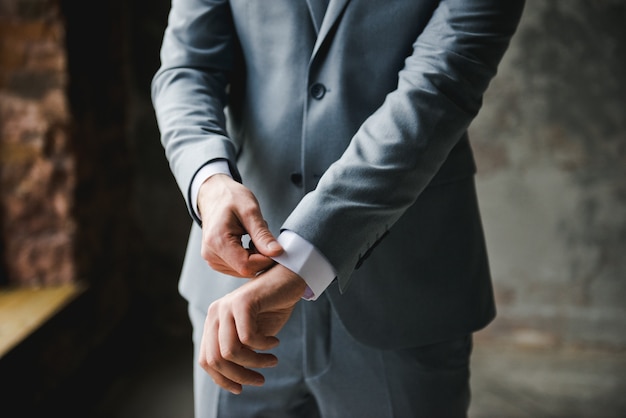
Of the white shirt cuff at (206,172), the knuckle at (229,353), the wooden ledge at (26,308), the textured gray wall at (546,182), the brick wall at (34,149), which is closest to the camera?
the knuckle at (229,353)

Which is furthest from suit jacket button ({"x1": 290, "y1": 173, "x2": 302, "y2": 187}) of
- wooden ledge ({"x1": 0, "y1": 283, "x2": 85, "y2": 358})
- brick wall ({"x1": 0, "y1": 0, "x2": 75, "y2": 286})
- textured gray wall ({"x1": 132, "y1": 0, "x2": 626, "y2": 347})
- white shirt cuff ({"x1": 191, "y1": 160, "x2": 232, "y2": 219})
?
textured gray wall ({"x1": 132, "y1": 0, "x2": 626, "y2": 347})

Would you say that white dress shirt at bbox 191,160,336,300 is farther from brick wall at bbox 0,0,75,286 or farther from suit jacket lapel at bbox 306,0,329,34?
brick wall at bbox 0,0,75,286

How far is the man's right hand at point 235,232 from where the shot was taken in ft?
2.43

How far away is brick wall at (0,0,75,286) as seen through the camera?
1.87 meters

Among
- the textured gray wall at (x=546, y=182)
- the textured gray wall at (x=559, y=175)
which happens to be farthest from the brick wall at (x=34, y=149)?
the textured gray wall at (x=559, y=175)

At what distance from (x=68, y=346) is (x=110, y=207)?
0.65 meters

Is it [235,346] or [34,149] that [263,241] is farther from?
[34,149]

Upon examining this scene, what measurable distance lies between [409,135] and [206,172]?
29 centimetres

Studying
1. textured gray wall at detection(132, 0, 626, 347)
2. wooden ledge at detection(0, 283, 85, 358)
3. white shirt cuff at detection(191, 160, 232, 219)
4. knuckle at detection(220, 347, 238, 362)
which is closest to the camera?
knuckle at detection(220, 347, 238, 362)

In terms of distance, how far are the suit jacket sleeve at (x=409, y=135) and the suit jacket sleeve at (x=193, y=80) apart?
0.20 metres

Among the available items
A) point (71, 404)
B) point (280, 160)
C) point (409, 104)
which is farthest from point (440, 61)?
point (71, 404)

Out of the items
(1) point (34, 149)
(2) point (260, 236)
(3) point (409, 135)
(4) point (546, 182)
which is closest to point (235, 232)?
(2) point (260, 236)

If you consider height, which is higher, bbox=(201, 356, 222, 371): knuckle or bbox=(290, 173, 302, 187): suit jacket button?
bbox=(290, 173, 302, 187): suit jacket button

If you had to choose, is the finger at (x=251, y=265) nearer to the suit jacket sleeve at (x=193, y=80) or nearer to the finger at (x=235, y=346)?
the finger at (x=235, y=346)
